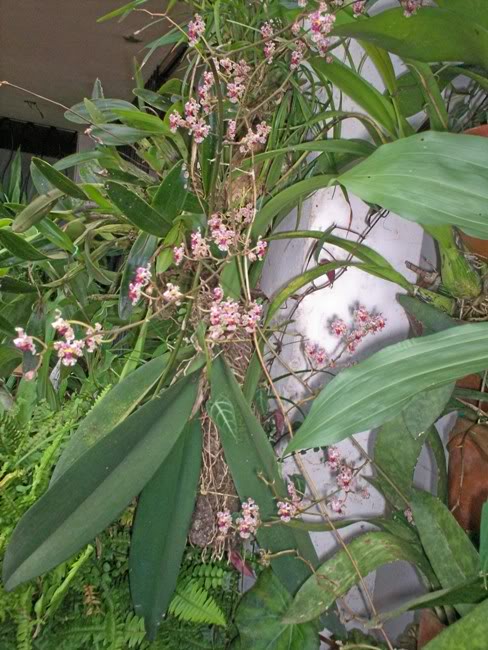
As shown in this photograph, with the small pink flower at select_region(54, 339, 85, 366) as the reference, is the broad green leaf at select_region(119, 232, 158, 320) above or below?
above

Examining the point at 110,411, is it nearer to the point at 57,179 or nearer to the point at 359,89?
the point at 57,179

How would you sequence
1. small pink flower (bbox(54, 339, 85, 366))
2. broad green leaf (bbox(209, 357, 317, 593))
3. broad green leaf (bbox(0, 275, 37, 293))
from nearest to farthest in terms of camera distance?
small pink flower (bbox(54, 339, 85, 366)), broad green leaf (bbox(209, 357, 317, 593)), broad green leaf (bbox(0, 275, 37, 293))

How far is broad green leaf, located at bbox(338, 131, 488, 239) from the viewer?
0.39 meters

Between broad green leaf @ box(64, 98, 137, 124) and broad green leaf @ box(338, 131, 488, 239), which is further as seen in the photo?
broad green leaf @ box(64, 98, 137, 124)

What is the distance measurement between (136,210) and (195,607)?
14.0 inches

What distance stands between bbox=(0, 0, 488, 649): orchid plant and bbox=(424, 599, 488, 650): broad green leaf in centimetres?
4

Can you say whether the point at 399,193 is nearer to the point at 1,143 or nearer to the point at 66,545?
the point at 66,545

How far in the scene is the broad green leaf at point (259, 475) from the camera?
0.57m

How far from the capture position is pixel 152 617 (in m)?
0.54

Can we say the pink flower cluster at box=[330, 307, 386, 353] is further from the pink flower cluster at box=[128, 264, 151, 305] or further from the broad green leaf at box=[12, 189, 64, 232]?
the broad green leaf at box=[12, 189, 64, 232]

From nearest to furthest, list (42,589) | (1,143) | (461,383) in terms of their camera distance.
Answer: (42,589) < (461,383) < (1,143)

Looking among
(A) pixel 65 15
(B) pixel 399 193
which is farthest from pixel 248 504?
(A) pixel 65 15

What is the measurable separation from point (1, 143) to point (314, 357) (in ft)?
13.3

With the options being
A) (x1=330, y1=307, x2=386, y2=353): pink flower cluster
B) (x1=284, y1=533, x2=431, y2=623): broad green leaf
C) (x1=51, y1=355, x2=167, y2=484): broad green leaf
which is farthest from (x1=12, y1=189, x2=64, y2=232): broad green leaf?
(x1=284, y1=533, x2=431, y2=623): broad green leaf
